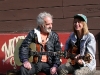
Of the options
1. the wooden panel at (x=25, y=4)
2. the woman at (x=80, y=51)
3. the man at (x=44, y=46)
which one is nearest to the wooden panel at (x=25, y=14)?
the wooden panel at (x=25, y=4)

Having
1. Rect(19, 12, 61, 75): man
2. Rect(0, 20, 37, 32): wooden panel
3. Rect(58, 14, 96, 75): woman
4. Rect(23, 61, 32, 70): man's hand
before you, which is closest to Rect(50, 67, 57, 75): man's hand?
Rect(19, 12, 61, 75): man

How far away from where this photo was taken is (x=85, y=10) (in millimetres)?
5254

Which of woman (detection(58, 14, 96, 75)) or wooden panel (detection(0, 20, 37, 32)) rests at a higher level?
wooden panel (detection(0, 20, 37, 32))

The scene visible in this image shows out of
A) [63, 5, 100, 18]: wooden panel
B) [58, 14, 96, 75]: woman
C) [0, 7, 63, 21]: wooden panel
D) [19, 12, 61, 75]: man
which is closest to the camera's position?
[58, 14, 96, 75]: woman

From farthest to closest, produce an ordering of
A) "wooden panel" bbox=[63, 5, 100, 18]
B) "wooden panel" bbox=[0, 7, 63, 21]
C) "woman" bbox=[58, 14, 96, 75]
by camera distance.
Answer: "wooden panel" bbox=[0, 7, 63, 21]
"wooden panel" bbox=[63, 5, 100, 18]
"woman" bbox=[58, 14, 96, 75]

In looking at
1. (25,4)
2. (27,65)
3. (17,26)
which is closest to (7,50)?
(17,26)

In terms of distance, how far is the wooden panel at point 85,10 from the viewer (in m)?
5.21

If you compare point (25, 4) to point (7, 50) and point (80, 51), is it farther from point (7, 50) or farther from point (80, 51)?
point (80, 51)

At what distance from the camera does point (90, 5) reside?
17.2 feet

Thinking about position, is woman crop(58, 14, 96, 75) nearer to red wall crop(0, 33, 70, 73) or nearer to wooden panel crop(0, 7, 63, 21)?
wooden panel crop(0, 7, 63, 21)

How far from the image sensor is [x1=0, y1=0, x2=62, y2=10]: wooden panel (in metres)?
5.46

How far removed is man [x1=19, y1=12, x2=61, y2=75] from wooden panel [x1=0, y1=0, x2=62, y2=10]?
116 centimetres

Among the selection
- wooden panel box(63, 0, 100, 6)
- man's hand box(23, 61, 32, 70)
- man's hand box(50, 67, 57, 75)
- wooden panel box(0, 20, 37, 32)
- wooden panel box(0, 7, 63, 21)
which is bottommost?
man's hand box(50, 67, 57, 75)

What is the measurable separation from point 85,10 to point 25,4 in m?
1.13
